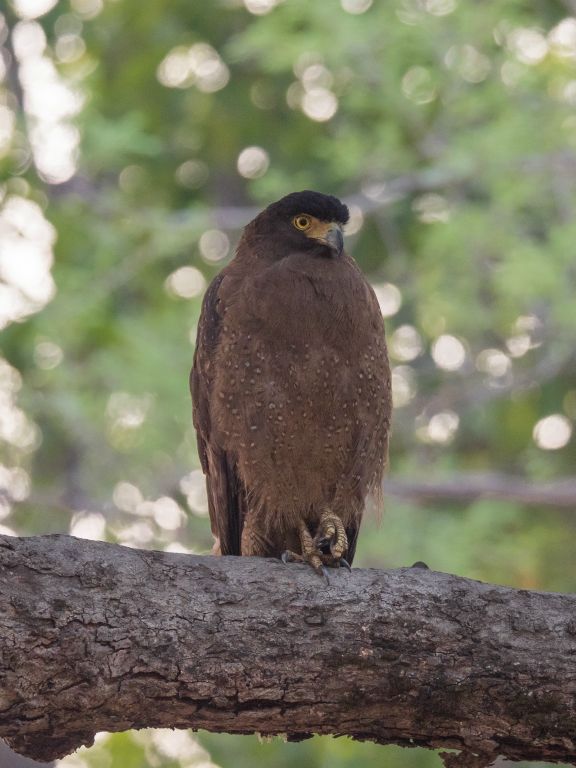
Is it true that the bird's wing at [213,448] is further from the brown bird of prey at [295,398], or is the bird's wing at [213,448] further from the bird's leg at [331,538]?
the bird's leg at [331,538]

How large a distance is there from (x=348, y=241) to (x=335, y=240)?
5649 millimetres

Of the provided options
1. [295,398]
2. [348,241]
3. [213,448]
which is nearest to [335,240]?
[295,398]

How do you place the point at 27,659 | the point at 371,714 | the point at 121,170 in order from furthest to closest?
the point at 121,170 → the point at 371,714 → the point at 27,659

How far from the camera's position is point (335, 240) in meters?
5.39

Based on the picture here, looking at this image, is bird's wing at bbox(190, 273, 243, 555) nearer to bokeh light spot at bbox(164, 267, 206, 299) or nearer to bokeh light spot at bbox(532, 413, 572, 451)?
bokeh light spot at bbox(532, 413, 572, 451)

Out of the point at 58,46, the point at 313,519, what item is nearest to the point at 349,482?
the point at 313,519

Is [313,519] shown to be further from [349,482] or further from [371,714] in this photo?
[371,714]

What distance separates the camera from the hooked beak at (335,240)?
17.6 ft

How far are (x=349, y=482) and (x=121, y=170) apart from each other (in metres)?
7.38

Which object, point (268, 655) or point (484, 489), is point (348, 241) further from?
point (268, 655)

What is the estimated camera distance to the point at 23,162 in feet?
33.0

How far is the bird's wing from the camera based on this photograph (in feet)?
17.4

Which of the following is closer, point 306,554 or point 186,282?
point 306,554

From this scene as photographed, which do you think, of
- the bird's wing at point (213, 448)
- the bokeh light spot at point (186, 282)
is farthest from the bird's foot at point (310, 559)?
the bokeh light spot at point (186, 282)
